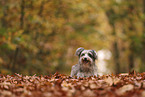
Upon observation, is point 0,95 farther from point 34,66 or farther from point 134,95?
point 34,66

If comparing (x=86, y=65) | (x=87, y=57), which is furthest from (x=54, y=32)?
(x=87, y=57)

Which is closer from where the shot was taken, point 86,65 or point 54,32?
point 86,65

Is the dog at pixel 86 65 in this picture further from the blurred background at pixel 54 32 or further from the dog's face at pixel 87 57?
the blurred background at pixel 54 32

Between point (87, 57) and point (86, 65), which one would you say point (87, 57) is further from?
point (86, 65)

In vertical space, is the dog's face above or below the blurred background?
below

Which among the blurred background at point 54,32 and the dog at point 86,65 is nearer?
the dog at point 86,65

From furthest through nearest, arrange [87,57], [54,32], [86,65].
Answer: [54,32], [86,65], [87,57]

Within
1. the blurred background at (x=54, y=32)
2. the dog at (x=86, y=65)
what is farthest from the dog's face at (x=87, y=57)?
the blurred background at (x=54, y=32)

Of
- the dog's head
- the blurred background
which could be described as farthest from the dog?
the blurred background

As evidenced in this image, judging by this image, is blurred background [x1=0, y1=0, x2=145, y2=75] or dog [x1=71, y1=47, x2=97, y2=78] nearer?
dog [x1=71, y1=47, x2=97, y2=78]

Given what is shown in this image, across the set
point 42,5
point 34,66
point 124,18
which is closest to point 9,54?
point 34,66

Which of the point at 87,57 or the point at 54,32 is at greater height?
the point at 54,32

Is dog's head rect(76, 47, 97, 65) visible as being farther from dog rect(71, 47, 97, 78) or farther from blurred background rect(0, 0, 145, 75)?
blurred background rect(0, 0, 145, 75)

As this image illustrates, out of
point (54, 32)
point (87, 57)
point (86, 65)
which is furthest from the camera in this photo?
point (54, 32)
